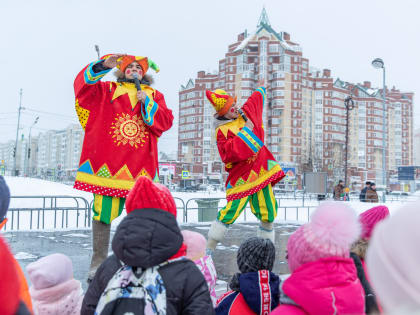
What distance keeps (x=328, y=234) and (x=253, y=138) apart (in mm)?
2479

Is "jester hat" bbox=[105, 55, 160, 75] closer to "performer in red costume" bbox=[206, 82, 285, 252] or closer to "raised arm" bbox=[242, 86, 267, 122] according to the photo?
"performer in red costume" bbox=[206, 82, 285, 252]

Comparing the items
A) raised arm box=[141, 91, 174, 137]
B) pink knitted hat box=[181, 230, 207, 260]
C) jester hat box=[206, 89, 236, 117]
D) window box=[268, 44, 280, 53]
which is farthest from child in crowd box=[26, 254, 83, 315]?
window box=[268, 44, 280, 53]

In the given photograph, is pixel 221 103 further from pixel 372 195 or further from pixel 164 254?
pixel 372 195

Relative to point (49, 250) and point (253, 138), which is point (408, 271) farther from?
point (49, 250)

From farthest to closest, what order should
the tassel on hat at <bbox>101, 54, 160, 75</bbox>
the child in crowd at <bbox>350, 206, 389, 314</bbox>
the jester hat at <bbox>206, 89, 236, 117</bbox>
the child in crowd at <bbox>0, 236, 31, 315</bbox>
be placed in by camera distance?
the jester hat at <bbox>206, 89, 236, 117</bbox> < the tassel on hat at <bbox>101, 54, 160, 75</bbox> < the child in crowd at <bbox>350, 206, 389, 314</bbox> < the child in crowd at <bbox>0, 236, 31, 315</bbox>

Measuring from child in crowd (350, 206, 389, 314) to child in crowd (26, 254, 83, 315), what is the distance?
4.71 feet

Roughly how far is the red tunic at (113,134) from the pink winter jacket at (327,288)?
7.05 feet

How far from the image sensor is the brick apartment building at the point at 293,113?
7200 cm

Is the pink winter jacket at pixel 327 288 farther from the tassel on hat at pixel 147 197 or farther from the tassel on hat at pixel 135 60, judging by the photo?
the tassel on hat at pixel 135 60

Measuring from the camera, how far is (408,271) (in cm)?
75

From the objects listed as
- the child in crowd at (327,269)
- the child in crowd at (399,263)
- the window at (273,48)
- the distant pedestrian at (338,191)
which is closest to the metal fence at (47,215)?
the child in crowd at (327,269)

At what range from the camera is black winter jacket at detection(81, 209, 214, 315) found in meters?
1.59

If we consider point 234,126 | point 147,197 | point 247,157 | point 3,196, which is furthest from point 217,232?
point 3,196

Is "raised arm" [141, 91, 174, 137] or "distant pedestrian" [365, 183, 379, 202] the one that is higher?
"raised arm" [141, 91, 174, 137]
